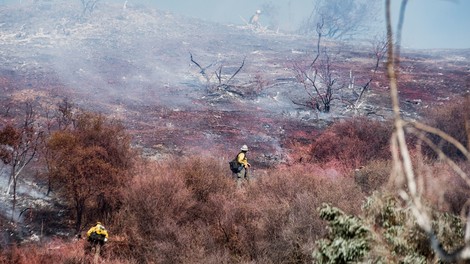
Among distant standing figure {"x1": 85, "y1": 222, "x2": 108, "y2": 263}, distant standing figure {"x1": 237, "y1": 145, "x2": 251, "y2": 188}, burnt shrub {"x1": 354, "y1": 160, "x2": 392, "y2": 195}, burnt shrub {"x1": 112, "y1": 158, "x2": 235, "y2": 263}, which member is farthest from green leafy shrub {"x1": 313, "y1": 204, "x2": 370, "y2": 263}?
distant standing figure {"x1": 237, "y1": 145, "x2": 251, "y2": 188}

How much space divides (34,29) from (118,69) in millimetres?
20060

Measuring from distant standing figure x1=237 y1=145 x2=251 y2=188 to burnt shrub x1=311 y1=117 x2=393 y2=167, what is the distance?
4.87 metres

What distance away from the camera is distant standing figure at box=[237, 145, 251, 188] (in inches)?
554

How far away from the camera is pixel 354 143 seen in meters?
18.5

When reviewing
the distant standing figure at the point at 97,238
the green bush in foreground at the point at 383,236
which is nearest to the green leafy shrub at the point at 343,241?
the green bush in foreground at the point at 383,236

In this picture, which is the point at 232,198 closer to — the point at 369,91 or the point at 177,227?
the point at 177,227

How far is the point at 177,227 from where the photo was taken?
11539 mm

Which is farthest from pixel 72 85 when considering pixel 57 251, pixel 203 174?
pixel 57 251

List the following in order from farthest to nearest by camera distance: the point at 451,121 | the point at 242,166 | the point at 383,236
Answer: the point at 451,121, the point at 242,166, the point at 383,236

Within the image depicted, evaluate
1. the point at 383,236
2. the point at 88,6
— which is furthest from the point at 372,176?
the point at 88,6

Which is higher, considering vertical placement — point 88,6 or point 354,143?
point 88,6

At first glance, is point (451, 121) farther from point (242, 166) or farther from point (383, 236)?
point (383, 236)

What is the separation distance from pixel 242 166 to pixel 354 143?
678cm

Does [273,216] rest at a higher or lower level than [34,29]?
lower
